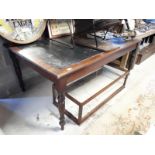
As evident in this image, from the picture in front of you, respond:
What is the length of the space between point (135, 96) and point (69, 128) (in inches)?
37.5

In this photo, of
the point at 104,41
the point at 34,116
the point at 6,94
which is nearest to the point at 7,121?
the point at 34,116

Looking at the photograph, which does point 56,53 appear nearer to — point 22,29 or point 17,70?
point 22,29

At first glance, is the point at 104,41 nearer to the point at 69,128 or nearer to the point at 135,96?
the point at 135,96

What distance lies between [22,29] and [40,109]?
84 cm

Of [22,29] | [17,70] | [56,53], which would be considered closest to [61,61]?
[56,53]

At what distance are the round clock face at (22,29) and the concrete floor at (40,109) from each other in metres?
0.63

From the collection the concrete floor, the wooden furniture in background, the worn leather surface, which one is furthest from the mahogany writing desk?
the wooden furniture in background

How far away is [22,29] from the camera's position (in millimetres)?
1275

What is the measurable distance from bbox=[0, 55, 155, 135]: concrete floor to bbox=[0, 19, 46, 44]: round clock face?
631 mm

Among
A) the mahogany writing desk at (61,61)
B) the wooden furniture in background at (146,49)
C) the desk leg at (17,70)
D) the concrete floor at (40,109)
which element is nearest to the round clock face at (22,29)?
the mahogany writing desk at (61,61)

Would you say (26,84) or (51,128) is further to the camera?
(26,84)

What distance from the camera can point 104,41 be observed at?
1409 millimetres

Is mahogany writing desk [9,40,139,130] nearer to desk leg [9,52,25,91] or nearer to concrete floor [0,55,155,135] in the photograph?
desk leg [9,52,25,91]

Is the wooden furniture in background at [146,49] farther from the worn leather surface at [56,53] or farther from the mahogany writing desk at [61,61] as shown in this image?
the worn leather surface at [56,53]
